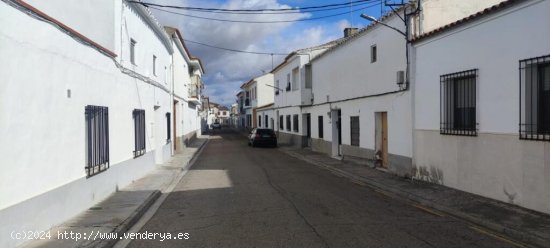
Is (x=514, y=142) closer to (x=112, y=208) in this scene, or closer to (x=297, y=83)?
(x=112, y=208)

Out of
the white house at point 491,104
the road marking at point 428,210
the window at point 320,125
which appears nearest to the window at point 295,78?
the window at point 320,125

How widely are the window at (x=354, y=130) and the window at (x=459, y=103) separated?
6900 mm

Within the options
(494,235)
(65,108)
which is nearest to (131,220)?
(65,108)

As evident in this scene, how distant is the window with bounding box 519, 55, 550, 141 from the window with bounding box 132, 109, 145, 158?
9786 millimetres

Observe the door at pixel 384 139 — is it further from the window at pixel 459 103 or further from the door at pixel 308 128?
the door at pixel 308 128

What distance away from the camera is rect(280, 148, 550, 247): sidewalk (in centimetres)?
678

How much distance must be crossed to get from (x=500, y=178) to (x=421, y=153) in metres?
3.36

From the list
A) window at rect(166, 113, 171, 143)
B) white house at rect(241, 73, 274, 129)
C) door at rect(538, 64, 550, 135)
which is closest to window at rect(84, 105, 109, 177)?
door at rect(538, 64, 550, 135)

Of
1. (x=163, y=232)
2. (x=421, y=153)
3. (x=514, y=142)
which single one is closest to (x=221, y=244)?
(x=163, y=232)

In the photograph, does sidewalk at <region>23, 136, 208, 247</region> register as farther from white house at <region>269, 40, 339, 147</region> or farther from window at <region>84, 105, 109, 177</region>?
white house at <region>269, 40, 339, 147</region>

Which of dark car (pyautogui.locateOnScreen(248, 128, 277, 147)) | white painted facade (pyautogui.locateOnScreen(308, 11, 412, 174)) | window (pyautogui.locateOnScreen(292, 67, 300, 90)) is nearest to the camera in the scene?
white painted facade (pyautogui.locateOnScreen(308, 11, 412, 174))

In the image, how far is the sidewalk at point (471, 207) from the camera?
6.78m

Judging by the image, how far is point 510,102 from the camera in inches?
339

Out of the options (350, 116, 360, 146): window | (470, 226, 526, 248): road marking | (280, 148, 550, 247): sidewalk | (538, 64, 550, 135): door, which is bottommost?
(470, 226, 526, 248): road marking
